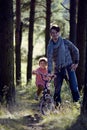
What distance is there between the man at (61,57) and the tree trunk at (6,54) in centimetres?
115

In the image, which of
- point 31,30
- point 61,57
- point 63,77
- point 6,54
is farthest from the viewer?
point 31,30

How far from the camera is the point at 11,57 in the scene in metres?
10.5

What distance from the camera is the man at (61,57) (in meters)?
9.82

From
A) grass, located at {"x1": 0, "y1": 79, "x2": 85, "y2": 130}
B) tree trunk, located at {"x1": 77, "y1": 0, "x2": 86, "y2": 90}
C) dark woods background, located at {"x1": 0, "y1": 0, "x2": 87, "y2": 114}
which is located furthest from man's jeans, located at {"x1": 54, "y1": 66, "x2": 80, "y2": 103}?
tree trunk, located at {"x1": 77, "y1": 0, "x2": 86, "y2": 90}

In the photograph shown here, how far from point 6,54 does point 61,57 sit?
1449 millimetres

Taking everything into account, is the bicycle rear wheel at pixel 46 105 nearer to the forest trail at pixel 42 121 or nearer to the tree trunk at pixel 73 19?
the forest trail at pixel 42 121

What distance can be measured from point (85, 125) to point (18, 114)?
7.87 ft

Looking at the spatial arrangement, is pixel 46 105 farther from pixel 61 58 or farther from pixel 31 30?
pixel 31 30

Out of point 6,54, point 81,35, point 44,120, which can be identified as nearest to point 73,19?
point 81,35

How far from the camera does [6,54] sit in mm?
10477

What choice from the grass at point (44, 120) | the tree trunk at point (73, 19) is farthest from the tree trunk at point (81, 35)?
the grass at point (44, 120)

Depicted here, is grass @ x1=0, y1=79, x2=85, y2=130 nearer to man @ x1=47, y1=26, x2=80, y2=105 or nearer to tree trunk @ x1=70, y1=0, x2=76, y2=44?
man @ x1=47, y1=26, x2=80, y2=105

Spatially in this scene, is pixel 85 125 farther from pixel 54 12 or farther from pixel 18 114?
pixel 54 12

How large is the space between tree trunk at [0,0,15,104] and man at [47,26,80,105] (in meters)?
1.15
